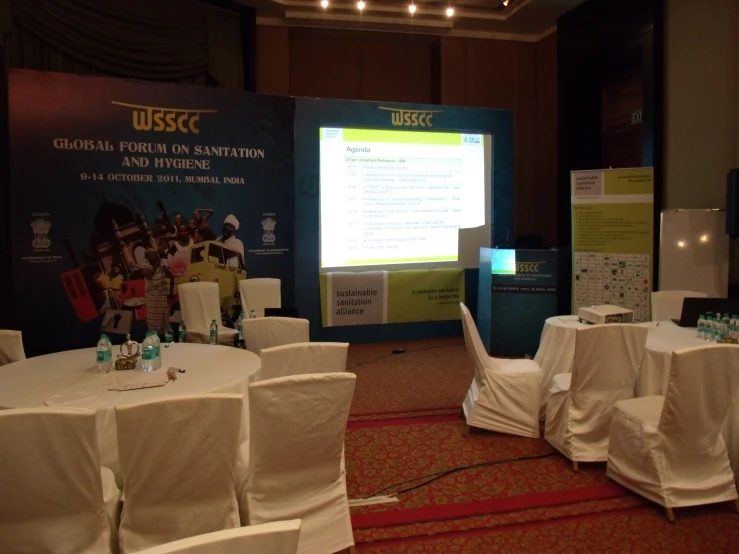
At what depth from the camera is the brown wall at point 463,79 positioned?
7961 millimetres

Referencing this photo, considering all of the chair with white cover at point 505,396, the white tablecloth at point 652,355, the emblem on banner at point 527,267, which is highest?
the emblem on banner at point 527,267

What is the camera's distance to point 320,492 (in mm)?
2455

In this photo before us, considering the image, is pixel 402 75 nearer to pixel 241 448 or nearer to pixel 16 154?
pixel 16 154

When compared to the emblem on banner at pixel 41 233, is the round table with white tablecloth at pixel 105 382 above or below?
below

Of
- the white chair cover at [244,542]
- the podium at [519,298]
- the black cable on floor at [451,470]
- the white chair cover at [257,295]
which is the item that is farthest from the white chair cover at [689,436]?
the white chair cover at [257,295]

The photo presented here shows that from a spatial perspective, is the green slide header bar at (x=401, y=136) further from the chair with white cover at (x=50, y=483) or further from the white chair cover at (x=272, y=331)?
the chair with white cover at (x=50, y=483)

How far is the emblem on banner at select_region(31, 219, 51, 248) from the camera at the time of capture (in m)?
5.28

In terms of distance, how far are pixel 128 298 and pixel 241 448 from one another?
135 inches

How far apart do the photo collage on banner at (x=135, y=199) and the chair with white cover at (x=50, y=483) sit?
383 centimetres

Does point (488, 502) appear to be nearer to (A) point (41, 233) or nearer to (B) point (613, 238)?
(B) point (613, 238)

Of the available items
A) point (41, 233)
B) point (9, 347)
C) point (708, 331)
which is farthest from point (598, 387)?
point (41, 233)

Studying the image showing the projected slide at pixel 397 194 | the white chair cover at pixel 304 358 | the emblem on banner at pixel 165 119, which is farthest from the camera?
the projected slide at pixel 397 194

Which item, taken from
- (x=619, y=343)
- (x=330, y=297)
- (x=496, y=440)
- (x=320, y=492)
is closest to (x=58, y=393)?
(x=320, y=492)

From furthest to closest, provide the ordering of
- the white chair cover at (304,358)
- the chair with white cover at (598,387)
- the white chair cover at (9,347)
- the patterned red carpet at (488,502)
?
1. the white chair cover at (9,347)
2. the chair with white cover at (598,387)
3. the white chair cover at (304,358)
4. the patterned red carpet at (488,502)
